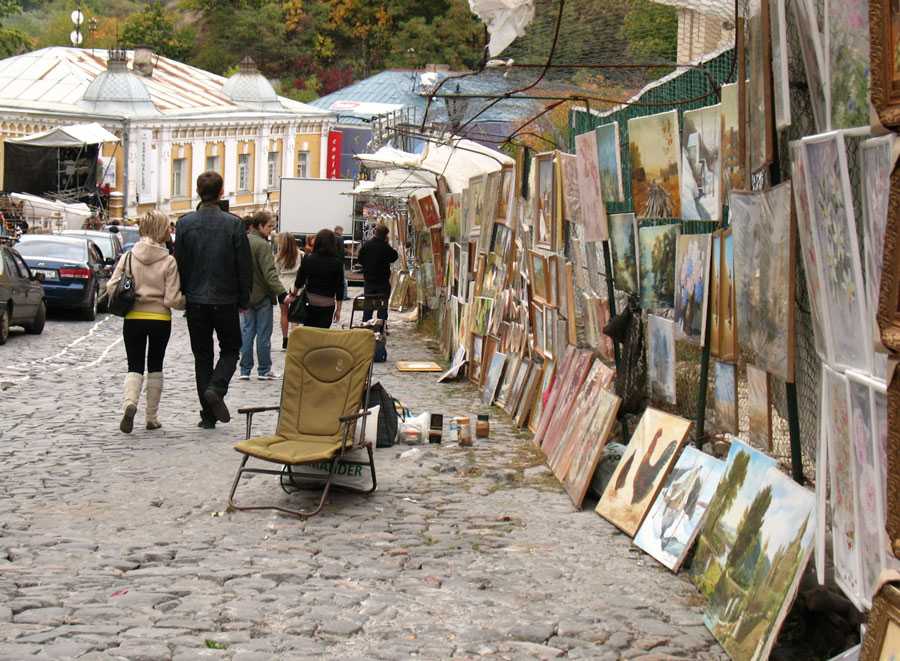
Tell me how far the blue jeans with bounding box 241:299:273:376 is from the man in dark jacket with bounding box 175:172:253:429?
13.1ft

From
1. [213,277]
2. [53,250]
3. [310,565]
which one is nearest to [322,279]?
[213,277]

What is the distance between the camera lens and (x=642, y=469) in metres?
8.76

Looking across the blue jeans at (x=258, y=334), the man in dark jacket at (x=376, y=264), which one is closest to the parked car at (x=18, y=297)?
the man in dark jacket at (x=376, y=264)

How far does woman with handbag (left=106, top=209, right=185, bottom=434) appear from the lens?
11531mm

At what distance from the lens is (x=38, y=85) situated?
2160 inches

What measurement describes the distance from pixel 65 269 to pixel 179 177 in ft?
97.5

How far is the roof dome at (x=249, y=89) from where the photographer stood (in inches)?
2493

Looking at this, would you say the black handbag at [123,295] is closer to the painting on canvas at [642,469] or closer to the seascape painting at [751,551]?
the painting on canvas at [642,469]

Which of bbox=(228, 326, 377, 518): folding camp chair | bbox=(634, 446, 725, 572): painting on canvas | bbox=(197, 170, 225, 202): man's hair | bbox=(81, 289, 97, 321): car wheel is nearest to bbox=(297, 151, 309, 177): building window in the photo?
bbox=(81, 289, 97, 321): car wheel

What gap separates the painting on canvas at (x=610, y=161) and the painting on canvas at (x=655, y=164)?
0.88 feet

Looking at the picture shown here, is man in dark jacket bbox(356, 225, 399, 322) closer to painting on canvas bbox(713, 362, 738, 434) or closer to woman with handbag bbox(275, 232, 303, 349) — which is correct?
woman with handbag bbox(275, 232, 303, 349)

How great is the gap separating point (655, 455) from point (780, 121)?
3204 millimetres

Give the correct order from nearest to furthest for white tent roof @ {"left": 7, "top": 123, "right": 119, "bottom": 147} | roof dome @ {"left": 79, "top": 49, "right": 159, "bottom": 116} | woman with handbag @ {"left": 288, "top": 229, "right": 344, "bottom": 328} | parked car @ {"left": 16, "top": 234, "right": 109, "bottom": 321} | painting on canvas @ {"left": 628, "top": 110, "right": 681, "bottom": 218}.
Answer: painting on canvas @ {"left": 628, "top": 110, "right": 681, "bottom": 218} → woman with handbag @ {"left": 288, "top": 229, "right": 344, "bottom": 328} → parked car @ {"left": 16, "top": 234, "right": 109, "bottom": 321} → white tent roof @ {"left": 7, "top": 123, "right": 119, "bottom": 147} → roof dome @ {"left": 79, "top": 49, "right": 159, "bottom": 116}

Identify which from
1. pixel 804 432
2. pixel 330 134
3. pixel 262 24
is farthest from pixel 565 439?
pixel 262 24
